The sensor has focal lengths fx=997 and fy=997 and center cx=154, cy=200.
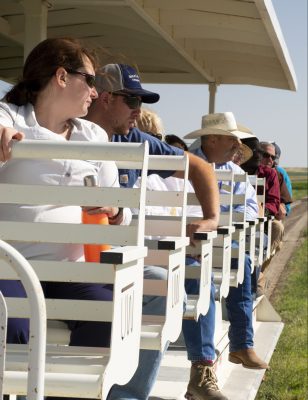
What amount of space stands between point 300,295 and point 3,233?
37.0 feet

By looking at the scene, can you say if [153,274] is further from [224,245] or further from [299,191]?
[299,191]

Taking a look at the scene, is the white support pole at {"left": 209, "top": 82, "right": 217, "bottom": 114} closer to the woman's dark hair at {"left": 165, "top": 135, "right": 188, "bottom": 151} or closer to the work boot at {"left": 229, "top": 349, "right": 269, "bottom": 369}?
the woman's dark hair at {"left": 165, "top": 135, "right": 188, "bottom": 151}

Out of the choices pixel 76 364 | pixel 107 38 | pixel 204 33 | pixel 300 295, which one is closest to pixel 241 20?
pixel 204 33

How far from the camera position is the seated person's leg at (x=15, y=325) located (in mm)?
2932

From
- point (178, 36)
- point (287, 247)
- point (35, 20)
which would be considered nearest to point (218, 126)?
point (35, 20)

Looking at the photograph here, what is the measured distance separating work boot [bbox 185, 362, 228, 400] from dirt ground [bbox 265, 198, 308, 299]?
921 centimetres

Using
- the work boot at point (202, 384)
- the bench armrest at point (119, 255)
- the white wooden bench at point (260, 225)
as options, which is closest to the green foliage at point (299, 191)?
the white wooden bench at point (260, 225)

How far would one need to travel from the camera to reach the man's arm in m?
4.41

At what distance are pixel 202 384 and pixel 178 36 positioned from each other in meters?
4.19

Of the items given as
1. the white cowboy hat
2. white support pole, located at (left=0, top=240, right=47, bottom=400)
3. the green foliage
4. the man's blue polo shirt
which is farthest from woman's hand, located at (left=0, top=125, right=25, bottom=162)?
the green foliage

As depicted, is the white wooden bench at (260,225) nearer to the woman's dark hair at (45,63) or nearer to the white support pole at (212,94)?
the white support pole at (212,94)

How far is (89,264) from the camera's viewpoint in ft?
9.46

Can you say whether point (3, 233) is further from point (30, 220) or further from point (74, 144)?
point (74, 144)

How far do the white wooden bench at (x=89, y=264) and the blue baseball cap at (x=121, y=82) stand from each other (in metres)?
1.34
